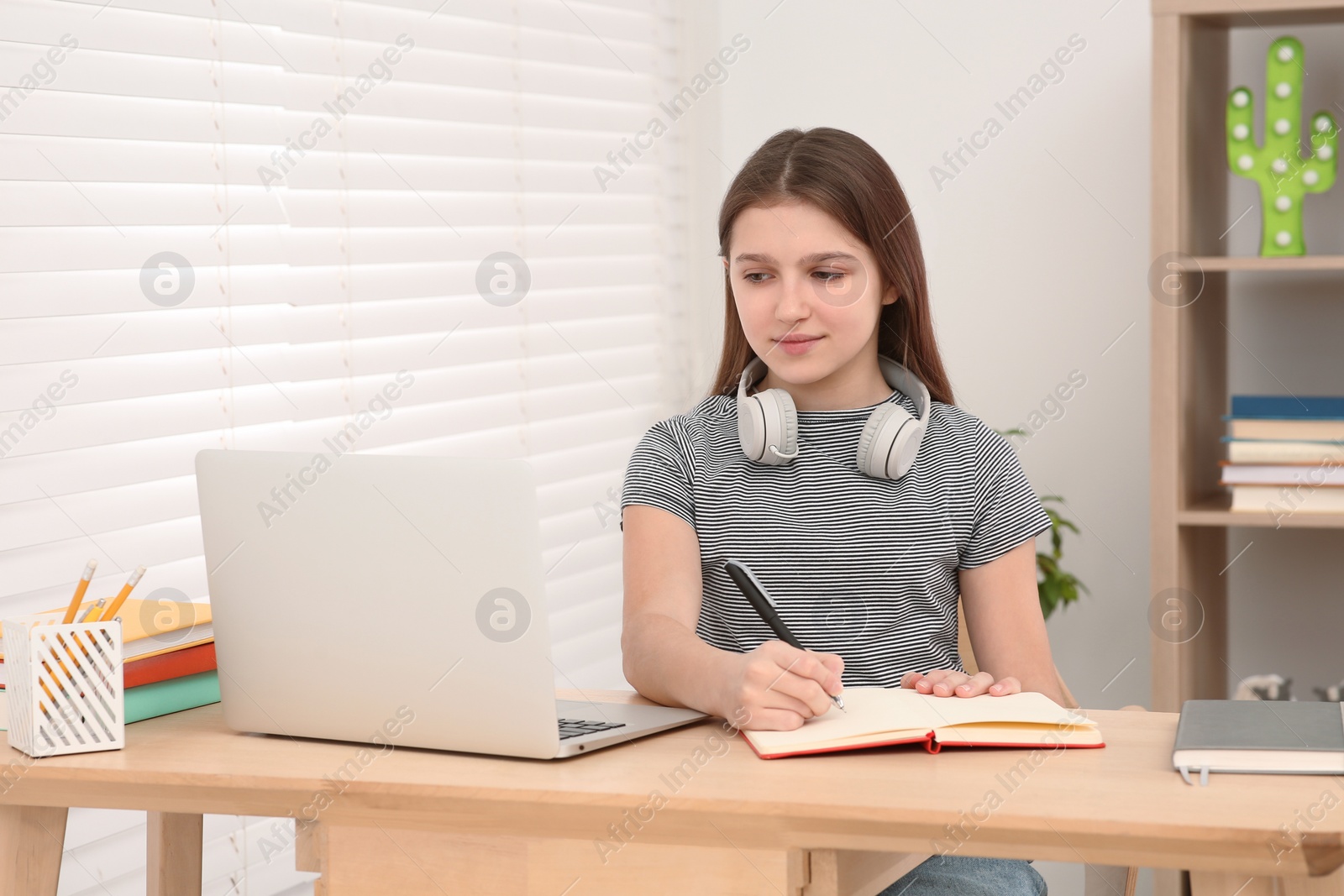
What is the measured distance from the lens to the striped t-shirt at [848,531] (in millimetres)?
1534

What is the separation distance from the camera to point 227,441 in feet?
6.41

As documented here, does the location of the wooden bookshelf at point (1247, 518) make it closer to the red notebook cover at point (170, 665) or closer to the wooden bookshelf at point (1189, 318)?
the wooden bookshelf at point (1189, 318)

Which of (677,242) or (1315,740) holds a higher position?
(677,242)

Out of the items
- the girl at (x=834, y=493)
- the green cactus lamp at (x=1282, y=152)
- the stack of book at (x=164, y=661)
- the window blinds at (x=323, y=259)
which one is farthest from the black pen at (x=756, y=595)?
the green cactus lamp at (x=1282, y=152)

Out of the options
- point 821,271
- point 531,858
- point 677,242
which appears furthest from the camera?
point 677,242

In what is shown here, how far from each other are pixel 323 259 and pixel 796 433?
3.12 feet

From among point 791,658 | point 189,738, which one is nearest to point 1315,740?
point 791,658

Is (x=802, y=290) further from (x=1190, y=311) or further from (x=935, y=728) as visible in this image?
(x=1190, y=311)

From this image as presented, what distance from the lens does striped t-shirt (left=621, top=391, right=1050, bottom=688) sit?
1534 millimetres

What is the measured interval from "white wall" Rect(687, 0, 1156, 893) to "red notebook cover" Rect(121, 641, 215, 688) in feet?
6.15

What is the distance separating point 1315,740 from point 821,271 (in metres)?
0.72

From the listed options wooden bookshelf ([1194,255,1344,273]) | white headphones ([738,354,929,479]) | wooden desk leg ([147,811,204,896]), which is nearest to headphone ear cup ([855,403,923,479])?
white headphones ([738,354,929,479])

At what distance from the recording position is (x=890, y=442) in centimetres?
151

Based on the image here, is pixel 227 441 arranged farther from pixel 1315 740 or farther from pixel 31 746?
pixel 1315 740
